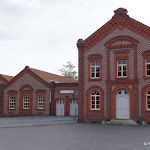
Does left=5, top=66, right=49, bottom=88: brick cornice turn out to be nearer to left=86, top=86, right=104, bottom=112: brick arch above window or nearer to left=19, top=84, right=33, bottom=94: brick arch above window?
left=19, top=84, right=33, bottom=94: brick arch above window

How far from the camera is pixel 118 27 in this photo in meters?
24.2

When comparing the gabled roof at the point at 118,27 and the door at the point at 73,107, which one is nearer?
the gabled roof at the point at 118,27

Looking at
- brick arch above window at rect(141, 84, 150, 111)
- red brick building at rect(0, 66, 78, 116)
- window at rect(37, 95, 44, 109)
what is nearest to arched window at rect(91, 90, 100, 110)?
brick arch above window at rect(141, 84, 150, 111)

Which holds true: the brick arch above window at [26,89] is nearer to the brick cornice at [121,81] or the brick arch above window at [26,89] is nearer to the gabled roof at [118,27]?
the gabled roof at [118,27]

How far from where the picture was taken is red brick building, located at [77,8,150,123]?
2295 centimetres

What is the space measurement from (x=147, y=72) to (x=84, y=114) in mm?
7129

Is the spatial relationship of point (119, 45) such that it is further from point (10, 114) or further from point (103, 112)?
point (10, 114)

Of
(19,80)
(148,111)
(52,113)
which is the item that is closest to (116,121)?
(148,111)

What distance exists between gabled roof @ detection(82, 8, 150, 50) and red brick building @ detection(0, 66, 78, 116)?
7.60 meters

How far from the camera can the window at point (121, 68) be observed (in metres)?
23.8

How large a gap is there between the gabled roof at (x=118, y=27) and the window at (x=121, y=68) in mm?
2993

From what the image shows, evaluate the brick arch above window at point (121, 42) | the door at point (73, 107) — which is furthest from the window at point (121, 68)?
the door at point (73, 107)

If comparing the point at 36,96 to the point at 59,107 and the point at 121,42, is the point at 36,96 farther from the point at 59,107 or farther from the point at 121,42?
the point at 121,42

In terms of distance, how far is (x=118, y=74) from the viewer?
24047 mm
